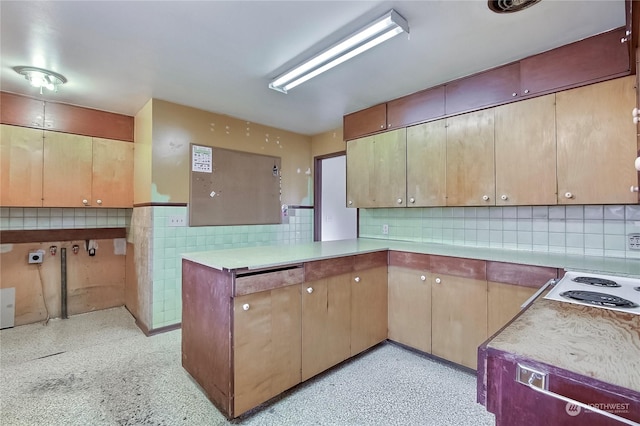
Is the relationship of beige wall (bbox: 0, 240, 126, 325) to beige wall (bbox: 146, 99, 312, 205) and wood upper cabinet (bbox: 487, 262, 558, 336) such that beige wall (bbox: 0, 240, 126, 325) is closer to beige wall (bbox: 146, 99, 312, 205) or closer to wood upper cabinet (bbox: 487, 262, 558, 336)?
beige wall (bbox: 146, 99, 312, 205)

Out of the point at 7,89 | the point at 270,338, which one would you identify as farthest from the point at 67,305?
the point at 270,338

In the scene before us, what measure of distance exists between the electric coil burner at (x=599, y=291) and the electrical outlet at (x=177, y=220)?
10.6 ft

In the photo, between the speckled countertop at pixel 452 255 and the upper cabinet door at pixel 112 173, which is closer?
the speckled countertop at pixel 452 255

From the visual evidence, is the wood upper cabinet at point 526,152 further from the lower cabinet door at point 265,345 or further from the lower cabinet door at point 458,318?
the lower cabinet door at point 265,345

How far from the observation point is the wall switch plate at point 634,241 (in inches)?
85.1

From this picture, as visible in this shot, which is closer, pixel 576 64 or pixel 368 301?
pixel 576 64

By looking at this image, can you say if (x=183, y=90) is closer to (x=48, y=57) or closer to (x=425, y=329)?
(x=48, y=57)

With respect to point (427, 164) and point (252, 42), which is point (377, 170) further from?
point (252, 42)

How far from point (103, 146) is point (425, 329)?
4.00 meters

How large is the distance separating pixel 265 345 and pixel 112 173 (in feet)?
9.86

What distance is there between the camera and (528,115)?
2346mm

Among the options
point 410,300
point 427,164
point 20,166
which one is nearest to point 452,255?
point 410,300

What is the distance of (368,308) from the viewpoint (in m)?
2.69

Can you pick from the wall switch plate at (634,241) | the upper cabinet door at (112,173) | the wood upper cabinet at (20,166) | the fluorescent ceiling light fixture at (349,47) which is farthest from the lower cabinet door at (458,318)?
the wood upper cabinet at (20,166)
